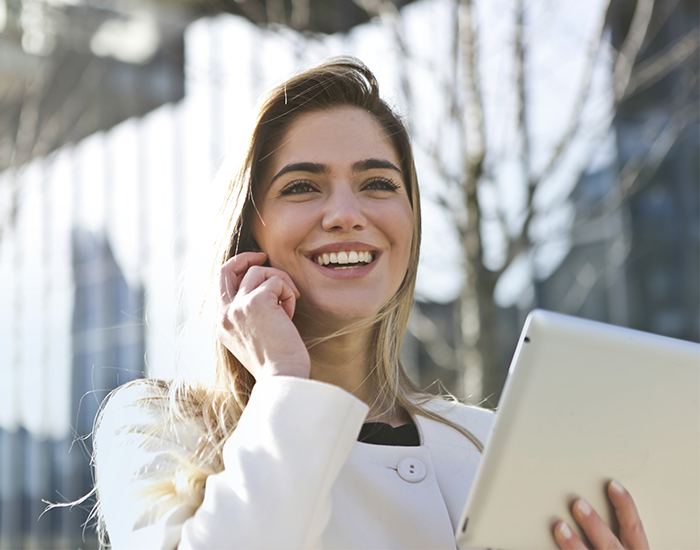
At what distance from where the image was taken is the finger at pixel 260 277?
161cm

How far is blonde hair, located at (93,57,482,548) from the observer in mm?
1621

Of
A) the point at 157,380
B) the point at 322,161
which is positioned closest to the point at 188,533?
the point at 157,380

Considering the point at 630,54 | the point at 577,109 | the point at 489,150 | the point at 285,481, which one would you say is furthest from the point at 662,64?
the point at 285,481

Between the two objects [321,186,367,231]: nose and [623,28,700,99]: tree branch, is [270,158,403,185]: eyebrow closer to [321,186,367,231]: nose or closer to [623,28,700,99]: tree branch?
[321,186,367,231]: nose

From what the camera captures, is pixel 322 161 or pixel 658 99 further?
pixel 658 99

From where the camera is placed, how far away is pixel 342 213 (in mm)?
1724

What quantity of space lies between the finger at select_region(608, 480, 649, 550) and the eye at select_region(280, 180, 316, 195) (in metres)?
1.01

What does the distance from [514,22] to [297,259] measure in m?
2.12

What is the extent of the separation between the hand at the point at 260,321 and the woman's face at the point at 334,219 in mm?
102

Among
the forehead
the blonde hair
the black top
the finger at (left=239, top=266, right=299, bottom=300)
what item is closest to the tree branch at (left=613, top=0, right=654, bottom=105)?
the blonde hair

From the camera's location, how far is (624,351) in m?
1.11

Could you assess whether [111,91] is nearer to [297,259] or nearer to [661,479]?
[297,259]

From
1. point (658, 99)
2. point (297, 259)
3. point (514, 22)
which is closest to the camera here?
point (297, 259)

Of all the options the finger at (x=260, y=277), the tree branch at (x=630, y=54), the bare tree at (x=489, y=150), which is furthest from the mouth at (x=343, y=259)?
the tree branch at (x=630, y=54)
